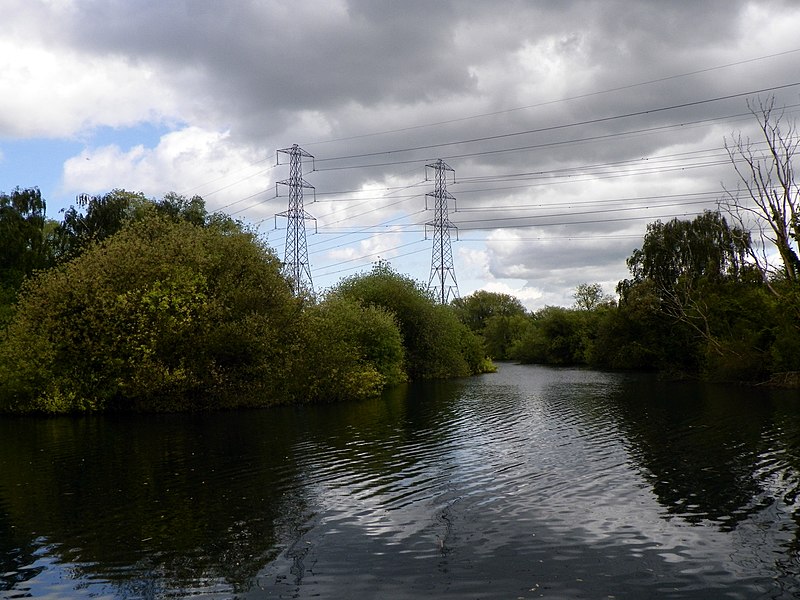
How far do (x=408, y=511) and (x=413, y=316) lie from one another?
55.6 metres

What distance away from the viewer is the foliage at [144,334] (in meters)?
37.9

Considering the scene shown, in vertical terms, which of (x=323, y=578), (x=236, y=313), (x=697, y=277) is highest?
(x=697, y=277)

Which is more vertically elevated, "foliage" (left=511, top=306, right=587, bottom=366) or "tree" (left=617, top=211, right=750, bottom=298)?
"tree" (left=617, top=211, right=750, bottom=298)

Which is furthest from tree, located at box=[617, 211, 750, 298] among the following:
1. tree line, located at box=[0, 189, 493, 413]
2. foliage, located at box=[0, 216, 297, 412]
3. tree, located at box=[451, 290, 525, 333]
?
tree, located at box=[451, 290, 525, 333]

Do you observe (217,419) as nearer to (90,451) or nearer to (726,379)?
(90,451)

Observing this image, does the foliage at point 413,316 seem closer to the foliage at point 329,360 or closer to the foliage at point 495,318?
the foliage at point 329,360

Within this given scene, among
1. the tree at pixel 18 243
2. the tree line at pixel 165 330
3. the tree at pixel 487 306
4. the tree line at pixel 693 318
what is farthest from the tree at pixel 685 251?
the tree at pixel 487 306

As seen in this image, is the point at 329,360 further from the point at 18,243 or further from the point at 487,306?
the point at 487,306

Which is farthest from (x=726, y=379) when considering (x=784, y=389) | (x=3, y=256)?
(x=3, y=256)

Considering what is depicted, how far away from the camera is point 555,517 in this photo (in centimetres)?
1530

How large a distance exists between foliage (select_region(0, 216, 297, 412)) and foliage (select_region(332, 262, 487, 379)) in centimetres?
2595

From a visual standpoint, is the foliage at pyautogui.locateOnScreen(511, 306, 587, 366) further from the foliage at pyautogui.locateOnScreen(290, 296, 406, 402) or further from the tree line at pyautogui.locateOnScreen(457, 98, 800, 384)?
the foliage at pyautogui.locateOnScreen(290, 296, 406, 402)

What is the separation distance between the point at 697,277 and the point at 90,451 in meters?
63.5

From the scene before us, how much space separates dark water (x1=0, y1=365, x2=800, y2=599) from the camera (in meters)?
11.5
